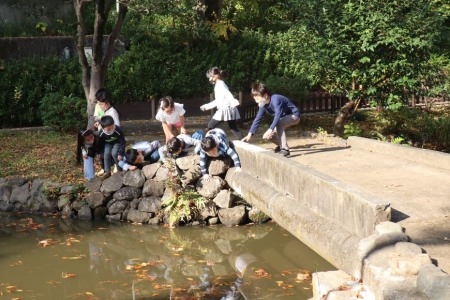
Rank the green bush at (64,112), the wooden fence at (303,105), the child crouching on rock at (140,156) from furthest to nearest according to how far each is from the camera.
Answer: the wooden fence at (303,105)
the green bush at (64,112)
the child crouching on rock at (140,156)

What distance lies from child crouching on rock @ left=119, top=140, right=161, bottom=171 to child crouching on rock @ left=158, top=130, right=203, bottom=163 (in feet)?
0.73

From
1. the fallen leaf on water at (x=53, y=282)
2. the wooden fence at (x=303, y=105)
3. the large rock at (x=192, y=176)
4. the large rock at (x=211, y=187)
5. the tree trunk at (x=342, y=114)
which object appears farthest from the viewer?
the wooden fence at (x=303, y=105)

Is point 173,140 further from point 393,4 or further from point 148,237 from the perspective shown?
point 393,4

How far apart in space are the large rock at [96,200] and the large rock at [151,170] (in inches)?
33.5

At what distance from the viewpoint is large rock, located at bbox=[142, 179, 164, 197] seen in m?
13.4

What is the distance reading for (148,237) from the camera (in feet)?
40.3

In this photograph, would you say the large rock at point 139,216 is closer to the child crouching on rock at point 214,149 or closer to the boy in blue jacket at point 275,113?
the child crouching on rock at point 214,149

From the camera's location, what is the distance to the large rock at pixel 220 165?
1305 centimetres

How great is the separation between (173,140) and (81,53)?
13.6ft

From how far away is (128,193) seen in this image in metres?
13.5

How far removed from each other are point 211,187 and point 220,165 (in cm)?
41

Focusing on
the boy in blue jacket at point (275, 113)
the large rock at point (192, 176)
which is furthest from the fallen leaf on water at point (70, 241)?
the boy in blue jacket at point (275, 113)

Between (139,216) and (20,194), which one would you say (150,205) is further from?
(20,194)

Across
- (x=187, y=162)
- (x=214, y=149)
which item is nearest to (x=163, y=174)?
(x=187, y=162)
